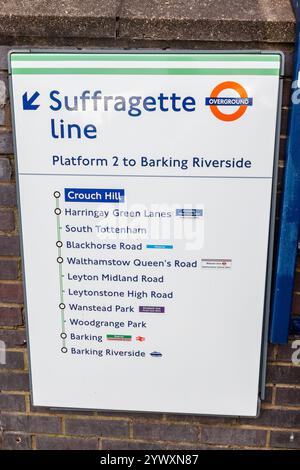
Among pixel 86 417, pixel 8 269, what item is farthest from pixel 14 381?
pixel 8 269

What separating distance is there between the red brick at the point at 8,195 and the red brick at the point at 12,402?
87 centimetres

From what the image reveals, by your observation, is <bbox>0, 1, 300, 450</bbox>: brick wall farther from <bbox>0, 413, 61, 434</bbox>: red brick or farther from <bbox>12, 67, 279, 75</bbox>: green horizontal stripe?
<bbox>12, 67, 279, 75</bbox>: green horizontal stripe

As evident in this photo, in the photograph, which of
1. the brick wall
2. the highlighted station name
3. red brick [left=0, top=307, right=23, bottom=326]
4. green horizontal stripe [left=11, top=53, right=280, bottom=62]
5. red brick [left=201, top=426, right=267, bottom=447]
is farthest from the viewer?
red brick [left=201, top=426, right=267, bottom=447]

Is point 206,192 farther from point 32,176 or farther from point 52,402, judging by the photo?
point 52,402

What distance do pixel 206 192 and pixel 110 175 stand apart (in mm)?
354

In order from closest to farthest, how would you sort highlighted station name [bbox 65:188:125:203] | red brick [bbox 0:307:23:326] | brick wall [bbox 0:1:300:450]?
highlighted station name [bbox 65:188:125:203] < brick wall [bbox 0:1:300:450] < red brick [bbox 0:307:23:326]

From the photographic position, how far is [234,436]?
2.17m

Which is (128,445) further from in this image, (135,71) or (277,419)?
(135,71)

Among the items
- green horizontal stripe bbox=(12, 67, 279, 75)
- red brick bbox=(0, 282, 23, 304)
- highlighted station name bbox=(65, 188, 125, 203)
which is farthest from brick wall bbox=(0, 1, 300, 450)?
highlighted station name bbox=(65, 188, 125, 203)

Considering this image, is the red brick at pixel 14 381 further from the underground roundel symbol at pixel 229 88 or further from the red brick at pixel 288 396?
the underground roundel symbol at pixel 229 88

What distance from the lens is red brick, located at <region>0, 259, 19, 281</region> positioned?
200 centimetres

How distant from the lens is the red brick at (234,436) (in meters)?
2.16

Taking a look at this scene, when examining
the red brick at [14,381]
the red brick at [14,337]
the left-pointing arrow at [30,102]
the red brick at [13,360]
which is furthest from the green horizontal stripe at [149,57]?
the red brick at [14,381]

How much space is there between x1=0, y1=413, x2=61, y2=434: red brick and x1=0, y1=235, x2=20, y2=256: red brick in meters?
0.77
